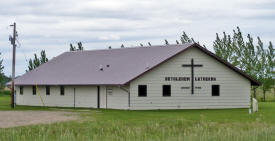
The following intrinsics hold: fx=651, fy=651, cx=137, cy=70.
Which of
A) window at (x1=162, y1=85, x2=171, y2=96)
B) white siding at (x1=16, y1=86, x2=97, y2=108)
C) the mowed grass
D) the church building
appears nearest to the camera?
the mowed grass

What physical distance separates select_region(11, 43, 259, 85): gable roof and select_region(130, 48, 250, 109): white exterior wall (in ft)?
1.86

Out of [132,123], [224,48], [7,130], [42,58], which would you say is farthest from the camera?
[42,58]

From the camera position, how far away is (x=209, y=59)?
1965 inches

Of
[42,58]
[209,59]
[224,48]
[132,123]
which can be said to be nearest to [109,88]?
[209,59]

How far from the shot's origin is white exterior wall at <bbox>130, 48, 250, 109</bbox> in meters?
47.8

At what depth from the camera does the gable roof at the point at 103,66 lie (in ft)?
160

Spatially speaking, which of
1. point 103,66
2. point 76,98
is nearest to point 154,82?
point 103,66

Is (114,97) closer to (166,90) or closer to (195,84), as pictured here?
(166,90)

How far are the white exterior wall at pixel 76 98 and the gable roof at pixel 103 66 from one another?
2.65 feet

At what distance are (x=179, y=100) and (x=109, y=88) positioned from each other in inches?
211

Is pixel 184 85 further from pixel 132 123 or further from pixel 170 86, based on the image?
pixel 132 123

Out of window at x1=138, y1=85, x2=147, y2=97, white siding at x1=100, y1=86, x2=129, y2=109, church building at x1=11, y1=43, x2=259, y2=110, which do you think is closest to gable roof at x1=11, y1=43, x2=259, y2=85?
church building at x1=11, y1=43, x2=259, y2=110

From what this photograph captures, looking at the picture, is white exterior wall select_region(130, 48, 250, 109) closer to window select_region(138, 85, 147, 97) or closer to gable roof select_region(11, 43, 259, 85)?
window select_region(138, 85, 147, 97)

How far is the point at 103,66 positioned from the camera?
53.0 m
